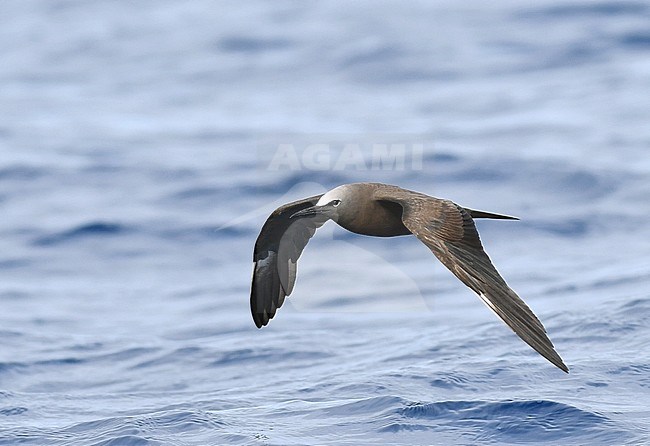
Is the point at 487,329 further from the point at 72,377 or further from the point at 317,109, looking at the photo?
the point at 317,109

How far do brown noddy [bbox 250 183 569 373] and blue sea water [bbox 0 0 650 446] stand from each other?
1.24 metres

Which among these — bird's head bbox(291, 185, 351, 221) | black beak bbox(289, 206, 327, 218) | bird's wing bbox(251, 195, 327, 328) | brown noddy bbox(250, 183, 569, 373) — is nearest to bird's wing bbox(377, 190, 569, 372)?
brown noddy bbox(250, 183, 569, 373)

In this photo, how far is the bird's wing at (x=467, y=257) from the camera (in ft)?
22.7

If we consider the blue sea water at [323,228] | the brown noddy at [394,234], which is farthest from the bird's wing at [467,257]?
the blue sea water at [323,228]

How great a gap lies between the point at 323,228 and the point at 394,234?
22.6 feet

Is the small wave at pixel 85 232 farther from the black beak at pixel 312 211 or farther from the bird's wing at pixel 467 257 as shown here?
the bird's wing at pixel 467 257

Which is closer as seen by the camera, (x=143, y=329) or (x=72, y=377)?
(x=72, y=377)

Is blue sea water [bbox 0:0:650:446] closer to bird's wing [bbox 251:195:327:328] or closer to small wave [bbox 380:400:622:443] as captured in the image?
small wave [bbox 380:400:622:443]

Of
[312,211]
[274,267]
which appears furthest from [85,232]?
[312,211]

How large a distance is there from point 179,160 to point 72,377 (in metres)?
6.19

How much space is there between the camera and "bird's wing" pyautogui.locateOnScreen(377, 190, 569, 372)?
273 inches

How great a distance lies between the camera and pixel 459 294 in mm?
13633

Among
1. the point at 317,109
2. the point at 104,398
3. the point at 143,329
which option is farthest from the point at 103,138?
the point at 104,398

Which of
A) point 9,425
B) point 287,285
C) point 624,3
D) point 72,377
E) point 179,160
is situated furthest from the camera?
point 624,3
